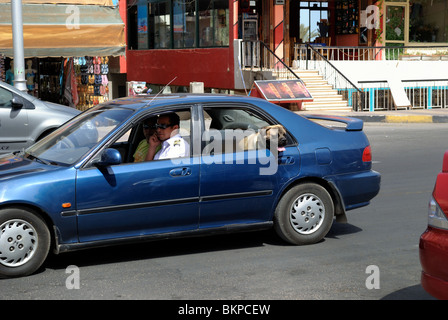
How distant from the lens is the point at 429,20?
1257 inches

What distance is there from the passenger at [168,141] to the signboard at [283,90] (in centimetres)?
1452

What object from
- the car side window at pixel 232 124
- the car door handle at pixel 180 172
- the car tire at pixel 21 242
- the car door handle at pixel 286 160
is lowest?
the car tire at pixel 21 242

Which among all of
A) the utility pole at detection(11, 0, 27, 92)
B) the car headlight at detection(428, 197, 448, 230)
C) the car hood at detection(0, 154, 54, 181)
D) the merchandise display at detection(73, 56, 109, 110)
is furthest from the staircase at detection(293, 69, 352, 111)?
the car headlight at detection(428, 197, 448, 230)

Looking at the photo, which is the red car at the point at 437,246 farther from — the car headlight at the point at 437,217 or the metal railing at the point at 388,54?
the metal railing at the point at 388,54

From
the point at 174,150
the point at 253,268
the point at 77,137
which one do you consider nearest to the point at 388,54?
the point at 174,150

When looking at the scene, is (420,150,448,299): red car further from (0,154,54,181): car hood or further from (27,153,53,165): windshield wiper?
(27,153,53,165): windshield wiper

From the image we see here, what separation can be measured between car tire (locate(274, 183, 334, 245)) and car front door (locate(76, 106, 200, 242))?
0.91 m

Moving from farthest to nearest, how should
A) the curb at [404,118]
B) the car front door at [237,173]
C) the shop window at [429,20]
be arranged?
1. the shop window at [429,20]
2. the curb at [404,118]
3. the car front door at [237,173]

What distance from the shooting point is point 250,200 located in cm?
700

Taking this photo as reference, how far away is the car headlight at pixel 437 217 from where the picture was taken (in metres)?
4.55

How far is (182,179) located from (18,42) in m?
8.77

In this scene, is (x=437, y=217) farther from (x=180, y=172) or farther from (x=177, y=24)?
(x=177, y=24)

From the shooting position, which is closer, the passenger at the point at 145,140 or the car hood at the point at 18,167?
the car hood at the point at 18,167

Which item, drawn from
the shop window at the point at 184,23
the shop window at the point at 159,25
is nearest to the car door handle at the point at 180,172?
the shop window at the point at 184,23
